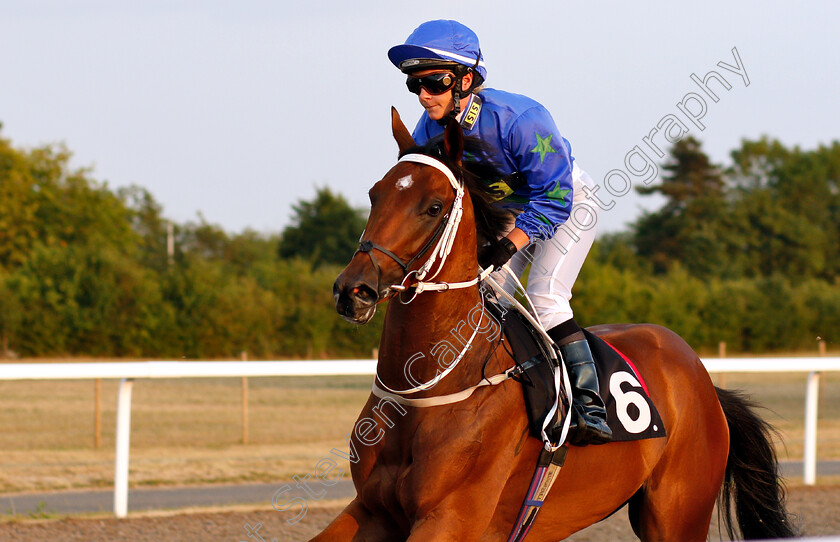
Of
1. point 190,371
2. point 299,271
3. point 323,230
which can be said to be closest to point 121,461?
point 190,371

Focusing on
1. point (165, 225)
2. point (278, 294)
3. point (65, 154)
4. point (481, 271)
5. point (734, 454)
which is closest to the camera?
point (481, 271)

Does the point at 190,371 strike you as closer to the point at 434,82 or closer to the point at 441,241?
the point at 434,82

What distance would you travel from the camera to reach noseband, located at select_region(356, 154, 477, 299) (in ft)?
8.86

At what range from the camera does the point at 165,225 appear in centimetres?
5016

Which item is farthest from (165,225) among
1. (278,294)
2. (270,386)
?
(270,386)

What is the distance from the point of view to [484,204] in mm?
3086

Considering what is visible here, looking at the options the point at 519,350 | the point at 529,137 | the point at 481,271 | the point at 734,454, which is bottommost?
the point at 734,454

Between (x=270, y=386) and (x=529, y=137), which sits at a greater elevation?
(x=529, y=137)

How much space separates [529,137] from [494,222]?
0.32 m

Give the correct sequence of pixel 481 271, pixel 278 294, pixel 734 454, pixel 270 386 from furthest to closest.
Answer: pixel 278 294
pixel 270 386
pixel 734 454
pixel 481 271

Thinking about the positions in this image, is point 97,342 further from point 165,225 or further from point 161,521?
point 165,225

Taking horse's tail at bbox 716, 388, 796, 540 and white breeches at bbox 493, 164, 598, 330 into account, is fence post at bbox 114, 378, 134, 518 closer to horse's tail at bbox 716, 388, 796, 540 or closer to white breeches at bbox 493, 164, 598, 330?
white breeches at bbox 493, 164, 598, 330

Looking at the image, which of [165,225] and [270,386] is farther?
[165,225]

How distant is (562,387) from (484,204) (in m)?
0.68
